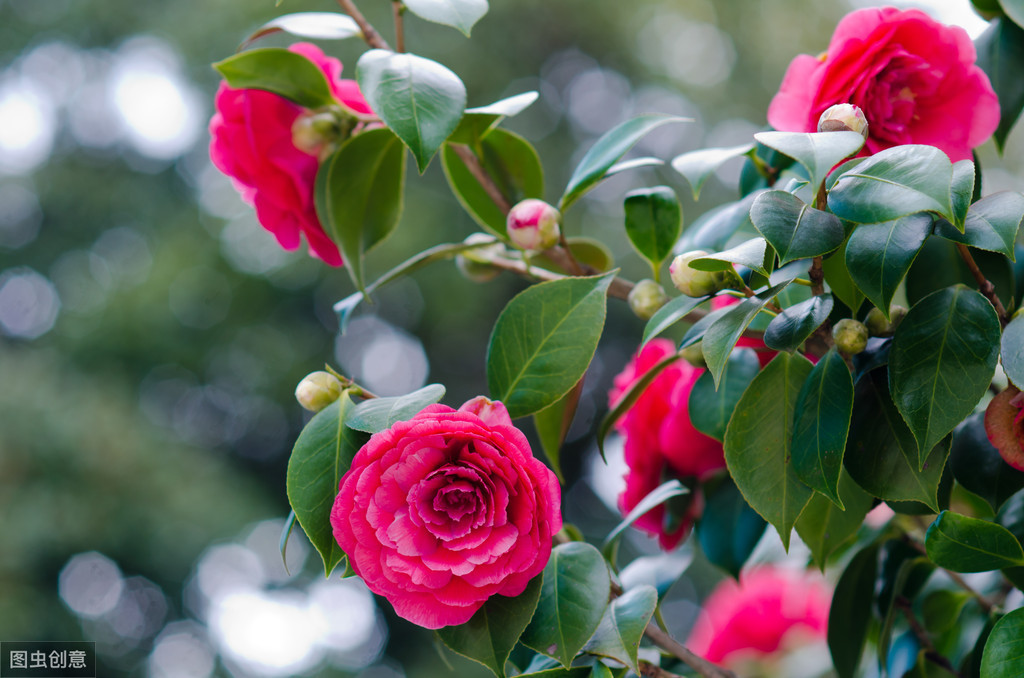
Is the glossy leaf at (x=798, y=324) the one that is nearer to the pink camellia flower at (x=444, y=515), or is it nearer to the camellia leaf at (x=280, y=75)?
the pink camellia flower at (x=444, y=515)

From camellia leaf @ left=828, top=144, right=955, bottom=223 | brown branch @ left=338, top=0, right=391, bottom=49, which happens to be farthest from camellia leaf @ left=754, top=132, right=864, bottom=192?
brown branch @ left=338, top=0, right=391, bottom=49

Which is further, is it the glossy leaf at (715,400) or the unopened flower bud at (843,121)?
the glossy leaf at (715,400)

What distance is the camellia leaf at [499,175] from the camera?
16.6 inches

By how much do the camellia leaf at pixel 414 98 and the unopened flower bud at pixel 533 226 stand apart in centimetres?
6

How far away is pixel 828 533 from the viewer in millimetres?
357

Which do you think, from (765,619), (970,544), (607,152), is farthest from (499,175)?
(765,619)

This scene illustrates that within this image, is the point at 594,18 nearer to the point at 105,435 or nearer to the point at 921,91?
the point at 105,435

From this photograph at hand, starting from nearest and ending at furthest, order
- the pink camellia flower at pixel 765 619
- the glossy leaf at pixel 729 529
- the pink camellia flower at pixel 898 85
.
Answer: the pink camellia flower at pixel 898 85
the glossy leaf at pixel 729 529
the pink camellia flower at pixel 765 619

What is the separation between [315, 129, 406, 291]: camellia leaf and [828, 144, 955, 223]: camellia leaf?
22 centimetres

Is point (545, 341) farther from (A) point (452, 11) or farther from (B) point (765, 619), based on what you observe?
(B) point (765, 619)

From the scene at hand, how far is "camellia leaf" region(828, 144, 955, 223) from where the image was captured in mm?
239

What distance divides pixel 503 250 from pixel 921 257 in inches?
9.0

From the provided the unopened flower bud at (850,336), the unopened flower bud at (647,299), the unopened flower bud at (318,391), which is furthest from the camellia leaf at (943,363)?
the unopened flower bud at (318,391)

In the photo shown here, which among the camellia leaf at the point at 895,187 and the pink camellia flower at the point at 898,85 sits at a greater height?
the pink camellia flower at the point at 898,85
